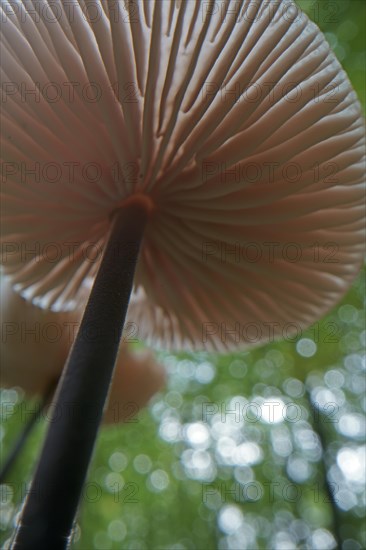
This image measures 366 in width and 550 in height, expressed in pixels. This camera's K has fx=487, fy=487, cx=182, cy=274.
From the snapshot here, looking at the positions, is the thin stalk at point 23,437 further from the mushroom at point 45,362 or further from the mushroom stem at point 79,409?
the mushroom stem at point 79,409

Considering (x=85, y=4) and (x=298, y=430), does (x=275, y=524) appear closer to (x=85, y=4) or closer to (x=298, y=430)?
(x=298, y=430)

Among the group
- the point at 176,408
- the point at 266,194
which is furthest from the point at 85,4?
the point at 176,408

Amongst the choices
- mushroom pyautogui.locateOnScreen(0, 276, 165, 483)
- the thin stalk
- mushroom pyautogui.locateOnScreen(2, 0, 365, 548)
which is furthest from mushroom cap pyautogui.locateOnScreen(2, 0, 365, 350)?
the thin stalk

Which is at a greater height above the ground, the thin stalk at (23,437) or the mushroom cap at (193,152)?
the mushroom cap at (193,152)

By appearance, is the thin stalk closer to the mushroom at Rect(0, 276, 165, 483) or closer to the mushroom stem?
the mushroom at Rect(0, 276, 165, 483)

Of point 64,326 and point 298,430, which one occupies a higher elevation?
point 64,326

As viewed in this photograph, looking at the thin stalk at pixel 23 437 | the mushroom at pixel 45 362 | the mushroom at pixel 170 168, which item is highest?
the mushroom at pixel 170 168

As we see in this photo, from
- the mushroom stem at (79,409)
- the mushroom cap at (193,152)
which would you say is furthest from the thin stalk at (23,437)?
the mushroom stem at (79,409)
